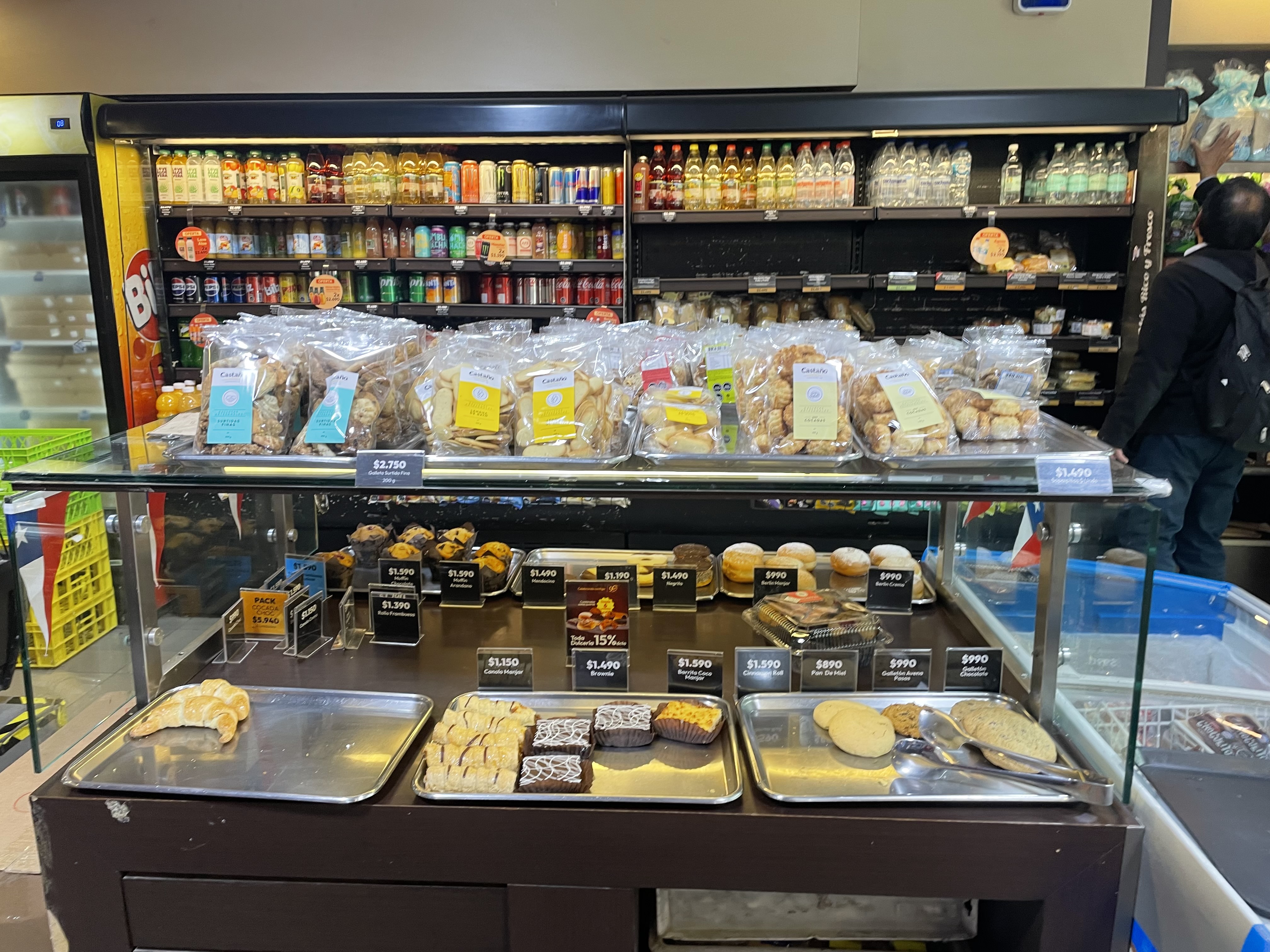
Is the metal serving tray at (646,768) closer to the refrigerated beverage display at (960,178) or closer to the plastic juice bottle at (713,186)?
the plastic juice bottle at (713,186)

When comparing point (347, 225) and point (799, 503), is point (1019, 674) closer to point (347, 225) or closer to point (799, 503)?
point (799, 503)

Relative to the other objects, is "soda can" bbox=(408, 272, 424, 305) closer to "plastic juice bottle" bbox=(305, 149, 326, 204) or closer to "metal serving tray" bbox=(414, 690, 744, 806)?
"plastic juice bottle" bbox=(305, 149, 326, 204)

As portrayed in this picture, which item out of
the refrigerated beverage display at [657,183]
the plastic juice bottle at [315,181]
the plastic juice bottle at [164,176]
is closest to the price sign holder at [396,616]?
the refrigerated beverage display at [657,183]

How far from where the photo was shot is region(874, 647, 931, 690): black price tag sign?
1484 mm

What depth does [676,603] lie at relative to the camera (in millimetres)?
1855

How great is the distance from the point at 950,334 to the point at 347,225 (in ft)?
10.1

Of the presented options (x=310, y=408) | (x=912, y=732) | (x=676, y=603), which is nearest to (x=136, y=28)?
(x=310, y=408)

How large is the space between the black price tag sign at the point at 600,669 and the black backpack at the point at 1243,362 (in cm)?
258

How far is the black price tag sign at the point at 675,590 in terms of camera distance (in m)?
1.85

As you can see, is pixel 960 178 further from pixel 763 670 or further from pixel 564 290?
pixel 763 670

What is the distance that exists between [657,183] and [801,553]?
2.41 m

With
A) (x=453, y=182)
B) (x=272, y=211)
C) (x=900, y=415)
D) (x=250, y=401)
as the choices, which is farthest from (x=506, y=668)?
(x=272, y=211)

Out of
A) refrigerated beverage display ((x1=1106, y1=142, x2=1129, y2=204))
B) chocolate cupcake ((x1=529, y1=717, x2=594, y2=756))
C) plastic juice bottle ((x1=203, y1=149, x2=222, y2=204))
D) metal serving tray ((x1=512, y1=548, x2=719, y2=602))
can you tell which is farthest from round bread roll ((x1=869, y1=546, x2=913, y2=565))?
plastic juice bottle ((x1=203, y1=149, x2=222, y2=204))

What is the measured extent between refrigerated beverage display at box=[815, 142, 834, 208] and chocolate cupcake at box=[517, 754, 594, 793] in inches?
123
